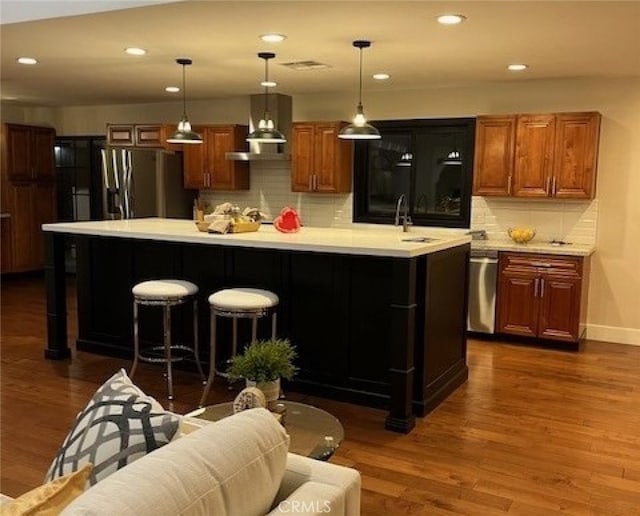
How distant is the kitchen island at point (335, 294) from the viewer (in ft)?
12.2

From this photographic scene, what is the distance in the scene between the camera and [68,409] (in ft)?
12.8

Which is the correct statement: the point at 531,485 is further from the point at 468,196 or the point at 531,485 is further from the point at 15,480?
the point at 468,196

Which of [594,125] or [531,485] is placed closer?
[531,485]

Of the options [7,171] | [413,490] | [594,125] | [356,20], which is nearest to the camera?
[413,490]

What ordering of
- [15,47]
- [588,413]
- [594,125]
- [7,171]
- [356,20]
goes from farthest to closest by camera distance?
[7,171] < [594,125] < [15,47] < [588,413] < [356,20]

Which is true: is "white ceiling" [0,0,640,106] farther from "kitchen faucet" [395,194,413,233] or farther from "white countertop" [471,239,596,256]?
"white countertop" [471,239,596,256]

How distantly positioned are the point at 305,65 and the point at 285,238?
69.9 inches

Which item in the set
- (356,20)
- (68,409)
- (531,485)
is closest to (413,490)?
(531,485)

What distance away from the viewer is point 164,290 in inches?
163

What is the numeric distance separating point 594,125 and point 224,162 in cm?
393

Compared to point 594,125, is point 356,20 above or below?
above

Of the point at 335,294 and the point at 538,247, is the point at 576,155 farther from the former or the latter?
the point at 335,294

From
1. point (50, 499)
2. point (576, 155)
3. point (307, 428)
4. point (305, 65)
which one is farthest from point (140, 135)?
point (50, 499)
